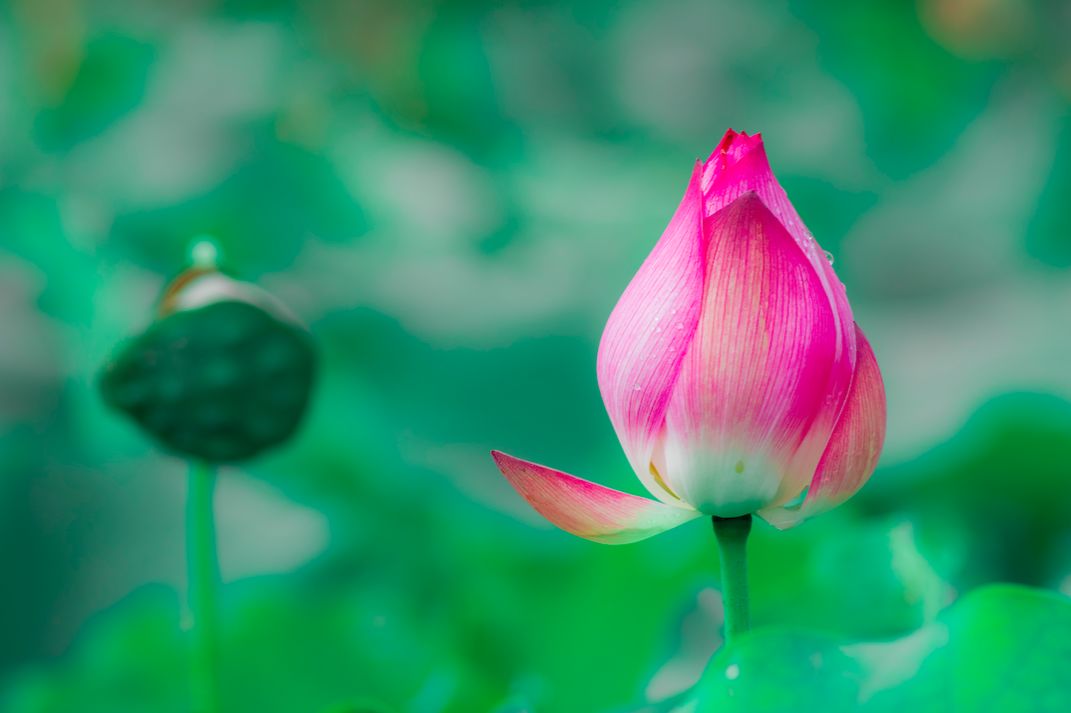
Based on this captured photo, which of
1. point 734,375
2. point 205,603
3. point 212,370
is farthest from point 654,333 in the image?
point 205,603

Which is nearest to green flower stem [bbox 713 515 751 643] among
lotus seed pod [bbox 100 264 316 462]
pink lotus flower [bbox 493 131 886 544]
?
pink lotus flower [bbox 493 131 886 544]

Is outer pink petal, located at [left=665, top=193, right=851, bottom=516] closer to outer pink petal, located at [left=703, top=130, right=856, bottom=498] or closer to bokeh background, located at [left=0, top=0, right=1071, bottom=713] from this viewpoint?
outer pink petal, located at [left=703, top=130, right=856, bottom=498]

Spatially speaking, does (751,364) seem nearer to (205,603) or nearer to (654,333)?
(654,333)

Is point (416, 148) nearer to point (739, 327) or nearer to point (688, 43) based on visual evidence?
point (688, 43)

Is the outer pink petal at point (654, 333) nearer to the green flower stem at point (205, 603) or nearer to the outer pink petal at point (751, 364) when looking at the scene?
the outer pink petal at point (751, 364)

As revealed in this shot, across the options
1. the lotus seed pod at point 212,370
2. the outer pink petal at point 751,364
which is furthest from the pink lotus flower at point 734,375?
the lotus seed pod at point 212,370
